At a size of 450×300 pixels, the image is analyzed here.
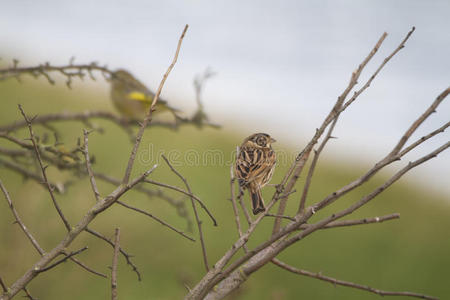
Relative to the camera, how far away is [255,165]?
14.5 ft

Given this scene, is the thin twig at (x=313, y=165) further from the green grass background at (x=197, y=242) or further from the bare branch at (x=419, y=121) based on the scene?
the green grass background at (x=197, y=242)

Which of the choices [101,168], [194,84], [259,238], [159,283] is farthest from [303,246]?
[194,84]

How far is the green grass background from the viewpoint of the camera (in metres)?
5.16

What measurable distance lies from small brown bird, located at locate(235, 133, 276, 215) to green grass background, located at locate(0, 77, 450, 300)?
236 mm

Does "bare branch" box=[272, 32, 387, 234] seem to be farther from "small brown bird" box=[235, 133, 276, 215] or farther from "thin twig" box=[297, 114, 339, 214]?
"small brown bird" box=[235, 133, 276, 215]

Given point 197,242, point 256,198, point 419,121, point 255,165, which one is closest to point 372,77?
point 419,121

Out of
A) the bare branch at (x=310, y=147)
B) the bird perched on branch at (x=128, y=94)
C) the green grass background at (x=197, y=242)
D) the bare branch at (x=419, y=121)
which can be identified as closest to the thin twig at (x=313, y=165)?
the bare branch at (x=310, y=147)

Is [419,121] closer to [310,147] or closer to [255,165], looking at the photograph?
[310,147]

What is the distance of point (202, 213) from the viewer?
6891mm

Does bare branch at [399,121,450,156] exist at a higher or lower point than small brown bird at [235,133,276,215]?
higher

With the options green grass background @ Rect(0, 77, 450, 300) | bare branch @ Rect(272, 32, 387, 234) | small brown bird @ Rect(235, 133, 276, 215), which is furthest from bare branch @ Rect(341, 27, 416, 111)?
green grass background @ Rect(0, 77, 450, 300)

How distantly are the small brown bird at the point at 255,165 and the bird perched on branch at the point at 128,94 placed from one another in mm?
825

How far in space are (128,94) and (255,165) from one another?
138cm

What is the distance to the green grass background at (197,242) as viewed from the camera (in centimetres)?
516
